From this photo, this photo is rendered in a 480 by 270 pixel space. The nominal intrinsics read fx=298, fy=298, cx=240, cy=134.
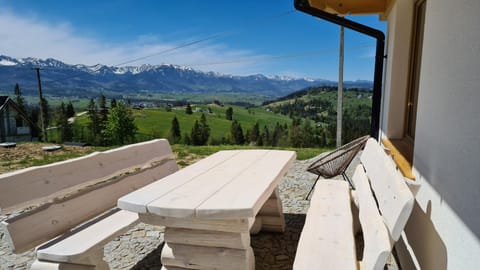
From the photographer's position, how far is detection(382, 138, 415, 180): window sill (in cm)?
194

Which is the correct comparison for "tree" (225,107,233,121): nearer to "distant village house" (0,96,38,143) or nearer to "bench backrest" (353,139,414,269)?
"distant village house" (0,96,38,143)

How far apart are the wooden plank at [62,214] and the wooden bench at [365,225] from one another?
143cm

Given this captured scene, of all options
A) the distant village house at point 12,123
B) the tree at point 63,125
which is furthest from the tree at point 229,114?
the distant village house at point 12,123

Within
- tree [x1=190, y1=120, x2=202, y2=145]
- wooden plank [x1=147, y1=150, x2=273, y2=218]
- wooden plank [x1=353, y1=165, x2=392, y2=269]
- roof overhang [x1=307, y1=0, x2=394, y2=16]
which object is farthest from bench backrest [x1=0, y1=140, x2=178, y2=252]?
tree [x1=190, y1=120, x2=202, y2=145]

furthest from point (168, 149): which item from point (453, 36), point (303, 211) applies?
point (453, 36)

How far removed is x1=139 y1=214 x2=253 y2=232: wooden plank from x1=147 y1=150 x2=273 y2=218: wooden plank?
0.35 feet

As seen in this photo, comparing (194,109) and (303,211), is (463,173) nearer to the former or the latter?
(303,211)

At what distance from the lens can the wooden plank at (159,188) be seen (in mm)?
1546

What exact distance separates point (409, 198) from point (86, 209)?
6.27 ft

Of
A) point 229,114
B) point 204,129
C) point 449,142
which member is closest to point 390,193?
point 449,142

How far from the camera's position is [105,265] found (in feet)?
5.60

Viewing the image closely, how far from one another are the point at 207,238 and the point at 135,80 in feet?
381

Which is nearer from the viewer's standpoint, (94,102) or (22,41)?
(94,102)

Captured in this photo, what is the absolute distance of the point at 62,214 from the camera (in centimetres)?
184
